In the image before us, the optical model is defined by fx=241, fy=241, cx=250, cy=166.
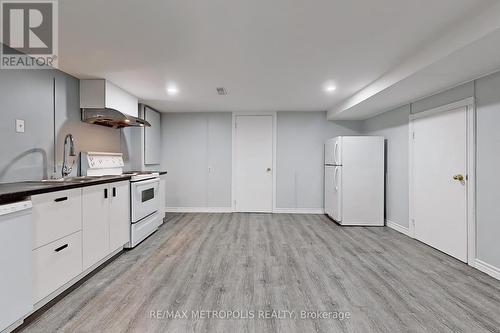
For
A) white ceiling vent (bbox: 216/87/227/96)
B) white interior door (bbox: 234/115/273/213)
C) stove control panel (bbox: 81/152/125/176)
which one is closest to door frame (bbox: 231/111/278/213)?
white interior door (bbox: 234/115/273/213)

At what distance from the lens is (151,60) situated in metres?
2.56

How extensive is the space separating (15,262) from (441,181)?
4322 millimetres

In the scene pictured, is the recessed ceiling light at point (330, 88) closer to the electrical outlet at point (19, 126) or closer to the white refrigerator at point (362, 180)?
the white refrigerator at point (362, 180)

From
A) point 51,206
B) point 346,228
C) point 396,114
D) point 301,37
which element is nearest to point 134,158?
point 51,206

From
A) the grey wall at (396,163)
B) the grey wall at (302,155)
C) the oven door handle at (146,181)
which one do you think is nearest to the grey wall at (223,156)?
the grey wall at (302,155)

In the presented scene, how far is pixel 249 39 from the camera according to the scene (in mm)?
2111

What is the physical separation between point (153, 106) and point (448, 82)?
4.63 metres

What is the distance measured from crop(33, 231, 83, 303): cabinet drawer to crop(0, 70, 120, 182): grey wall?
876 mm

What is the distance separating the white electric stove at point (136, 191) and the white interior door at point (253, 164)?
6.41ft

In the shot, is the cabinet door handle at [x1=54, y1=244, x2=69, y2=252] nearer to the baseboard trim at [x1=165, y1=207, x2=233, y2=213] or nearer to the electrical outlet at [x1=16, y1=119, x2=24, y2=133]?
the electrical outlet at [x1=16, y1=119, x2=24, y2=133]

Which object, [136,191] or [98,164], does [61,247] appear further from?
[98,164]

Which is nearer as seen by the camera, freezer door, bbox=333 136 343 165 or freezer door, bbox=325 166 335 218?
freezer door, bbox=333 136 343 165

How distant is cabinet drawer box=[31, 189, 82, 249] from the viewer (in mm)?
1759

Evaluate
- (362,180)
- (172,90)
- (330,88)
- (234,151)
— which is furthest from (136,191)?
(362,180)
